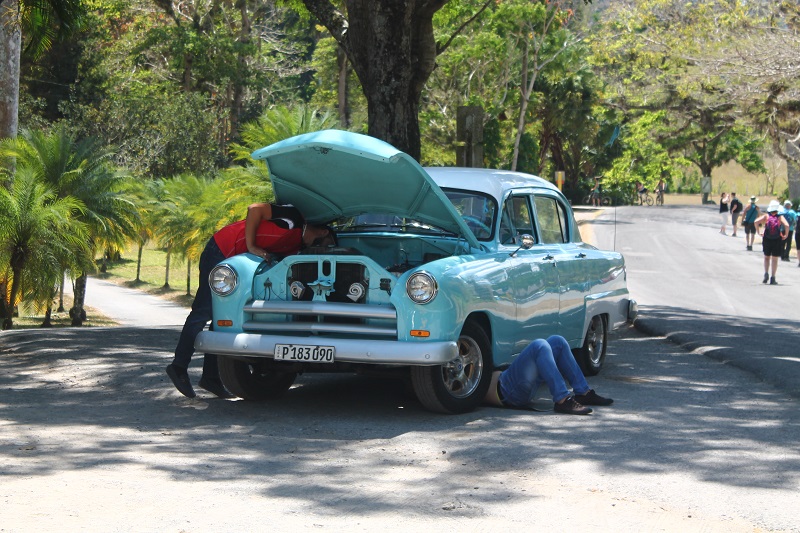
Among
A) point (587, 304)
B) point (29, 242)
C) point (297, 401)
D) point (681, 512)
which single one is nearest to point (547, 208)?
point (587, 304)

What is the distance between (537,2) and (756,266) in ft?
51.9

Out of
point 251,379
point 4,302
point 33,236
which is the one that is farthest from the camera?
point 4,302

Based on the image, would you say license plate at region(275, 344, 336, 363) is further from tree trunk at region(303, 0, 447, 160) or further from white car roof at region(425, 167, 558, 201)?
tree trunk at region(303, 0, 447, 160)

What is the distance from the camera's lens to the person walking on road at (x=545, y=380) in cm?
822

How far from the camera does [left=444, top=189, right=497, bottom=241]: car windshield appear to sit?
30.0 feet

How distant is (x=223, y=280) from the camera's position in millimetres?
8305

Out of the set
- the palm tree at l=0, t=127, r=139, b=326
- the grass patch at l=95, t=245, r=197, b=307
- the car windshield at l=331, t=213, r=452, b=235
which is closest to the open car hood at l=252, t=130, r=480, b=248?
the car windshield at l=331, t=213, r=452, b=235

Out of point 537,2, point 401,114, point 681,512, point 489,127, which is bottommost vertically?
point 681,512

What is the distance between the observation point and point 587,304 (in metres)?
10.4

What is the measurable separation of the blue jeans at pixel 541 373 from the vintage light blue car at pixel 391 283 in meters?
0.22

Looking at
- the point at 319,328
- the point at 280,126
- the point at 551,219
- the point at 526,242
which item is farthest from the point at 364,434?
the point at 280,126

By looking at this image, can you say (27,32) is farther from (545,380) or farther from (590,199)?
(590,199)

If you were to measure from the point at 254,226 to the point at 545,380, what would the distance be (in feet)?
8.25

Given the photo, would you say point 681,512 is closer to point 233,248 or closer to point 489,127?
point 233,248
